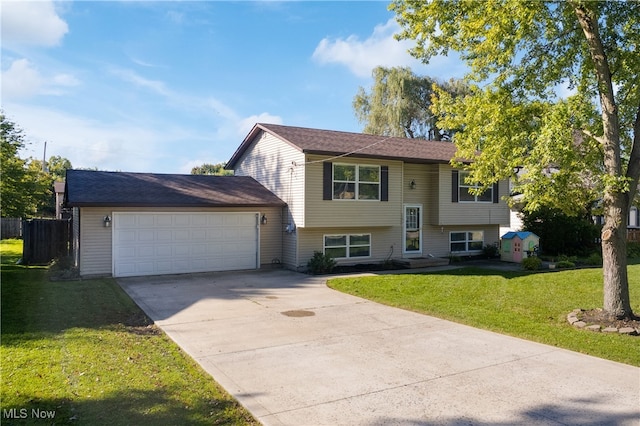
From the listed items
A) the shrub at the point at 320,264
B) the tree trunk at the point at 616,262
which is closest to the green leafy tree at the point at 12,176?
the shrub at the point at 320,264

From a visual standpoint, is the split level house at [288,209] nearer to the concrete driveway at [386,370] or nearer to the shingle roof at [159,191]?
the shingle roof at [159,191]

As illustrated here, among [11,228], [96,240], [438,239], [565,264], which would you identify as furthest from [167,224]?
[11,228]

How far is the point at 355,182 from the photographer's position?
16.0m

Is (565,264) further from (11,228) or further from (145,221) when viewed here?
(11,228)

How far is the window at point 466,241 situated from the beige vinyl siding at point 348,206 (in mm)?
3383

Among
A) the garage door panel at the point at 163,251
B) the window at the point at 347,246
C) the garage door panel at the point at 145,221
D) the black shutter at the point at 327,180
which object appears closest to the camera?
the garage door panel at the point at 145,221

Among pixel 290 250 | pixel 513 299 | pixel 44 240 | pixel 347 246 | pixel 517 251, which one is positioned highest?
pixel 44 240

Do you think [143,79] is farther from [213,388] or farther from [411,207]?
[213,388]

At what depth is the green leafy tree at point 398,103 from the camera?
106 feet

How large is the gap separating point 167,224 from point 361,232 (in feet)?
22.9

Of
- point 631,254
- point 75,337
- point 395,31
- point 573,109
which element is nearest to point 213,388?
point 75,337

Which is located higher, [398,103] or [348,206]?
[398,103]

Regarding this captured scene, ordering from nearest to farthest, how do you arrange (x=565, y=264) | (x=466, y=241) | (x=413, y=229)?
(x=565, y=264) < (x=413, y=229) < (x=466, y=241)

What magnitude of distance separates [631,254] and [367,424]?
19.5m
